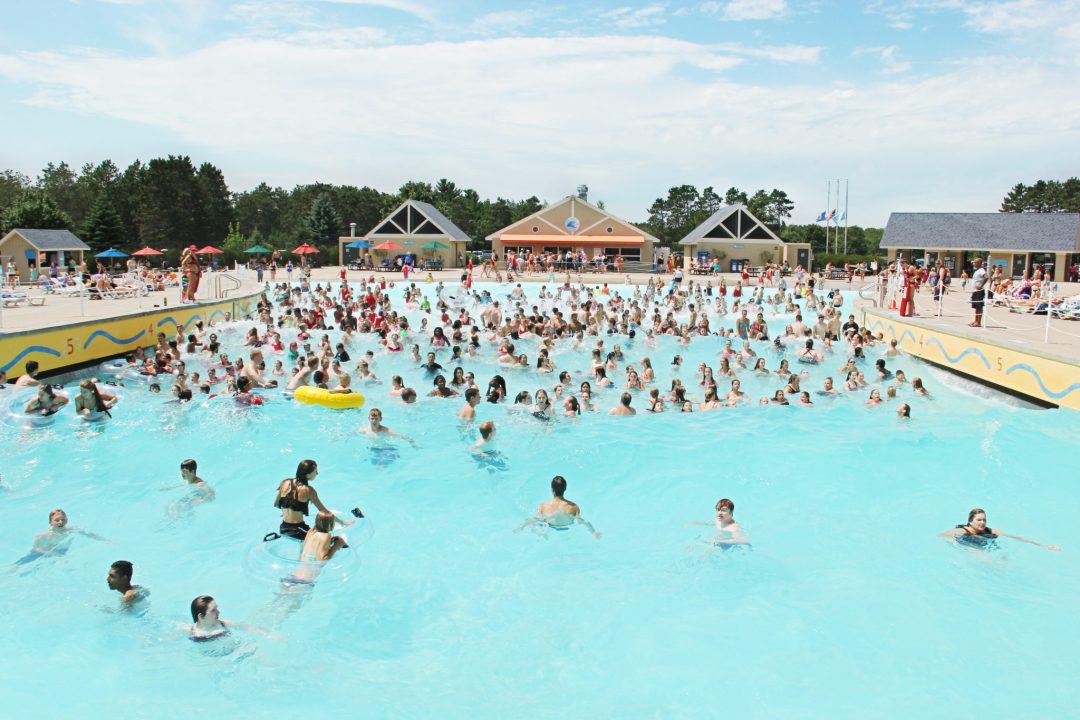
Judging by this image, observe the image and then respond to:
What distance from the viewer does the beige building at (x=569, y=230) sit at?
4975 cm

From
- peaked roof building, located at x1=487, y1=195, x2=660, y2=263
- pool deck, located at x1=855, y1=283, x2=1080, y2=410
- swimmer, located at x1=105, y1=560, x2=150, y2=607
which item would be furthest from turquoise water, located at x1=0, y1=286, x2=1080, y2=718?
peaked roof building, located at x1=487, y1=195, x2=660, y2=263

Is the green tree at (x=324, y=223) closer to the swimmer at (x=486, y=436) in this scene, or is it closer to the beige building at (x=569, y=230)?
the beige building at (x=569, y=230)

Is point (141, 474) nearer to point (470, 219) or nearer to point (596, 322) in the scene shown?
point (596, 322)

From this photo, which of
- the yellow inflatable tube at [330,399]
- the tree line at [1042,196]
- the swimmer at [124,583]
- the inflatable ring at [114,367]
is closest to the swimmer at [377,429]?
the yellow inflatable tube at [330,399]

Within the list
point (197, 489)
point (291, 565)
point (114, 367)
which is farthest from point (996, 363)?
point (114, 367)

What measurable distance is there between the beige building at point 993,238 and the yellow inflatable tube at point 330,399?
34.4m

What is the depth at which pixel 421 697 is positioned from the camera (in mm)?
6301

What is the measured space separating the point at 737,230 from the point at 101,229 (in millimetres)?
44966

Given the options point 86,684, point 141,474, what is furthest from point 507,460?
point 86,684

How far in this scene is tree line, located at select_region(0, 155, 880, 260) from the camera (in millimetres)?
56062

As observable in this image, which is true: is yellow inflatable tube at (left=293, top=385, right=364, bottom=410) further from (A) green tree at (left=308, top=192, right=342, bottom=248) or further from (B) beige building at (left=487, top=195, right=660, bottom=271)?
(A) green tree at (left=308, top=192, right=342, bottom=248)

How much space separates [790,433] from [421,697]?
8.79 metres

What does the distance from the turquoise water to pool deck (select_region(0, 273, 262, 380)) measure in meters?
3.55

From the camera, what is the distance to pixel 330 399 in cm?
1341
